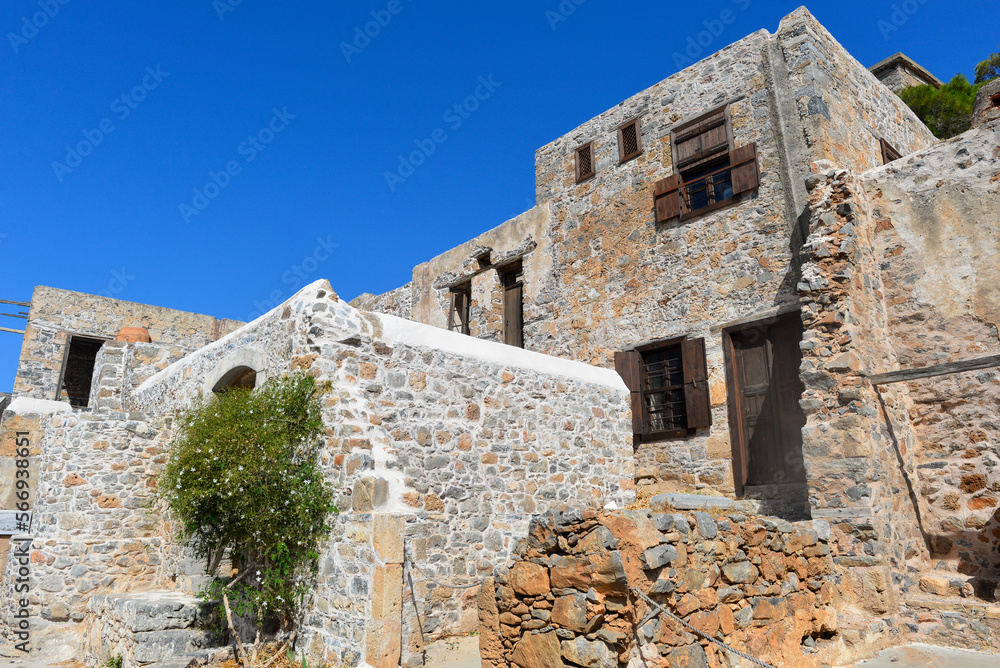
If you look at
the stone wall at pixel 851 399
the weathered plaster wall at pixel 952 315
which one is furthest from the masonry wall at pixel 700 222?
the weathered plaster wall at pixel 952 315

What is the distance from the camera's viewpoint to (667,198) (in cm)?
1022

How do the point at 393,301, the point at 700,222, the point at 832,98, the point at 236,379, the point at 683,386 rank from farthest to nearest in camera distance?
the point at 393,301 < the point at 700,222 < the point at 683,386 < the point at 832,98 < the point at 236,379

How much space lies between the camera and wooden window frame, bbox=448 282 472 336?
13836 millimetres

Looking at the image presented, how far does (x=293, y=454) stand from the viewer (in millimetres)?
6477

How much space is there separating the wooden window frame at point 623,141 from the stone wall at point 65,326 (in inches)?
470

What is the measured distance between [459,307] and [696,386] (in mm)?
6221

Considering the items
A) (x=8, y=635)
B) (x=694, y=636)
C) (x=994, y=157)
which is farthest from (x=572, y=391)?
(x=8, y=635)

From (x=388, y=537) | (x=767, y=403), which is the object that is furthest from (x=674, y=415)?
(x=388, y=537)

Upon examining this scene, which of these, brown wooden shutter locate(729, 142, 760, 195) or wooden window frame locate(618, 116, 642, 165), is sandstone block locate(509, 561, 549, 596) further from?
wooden window frame locate(618, 116, 642, 165)

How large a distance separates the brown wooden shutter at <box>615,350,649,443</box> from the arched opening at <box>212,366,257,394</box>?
533 centimetres

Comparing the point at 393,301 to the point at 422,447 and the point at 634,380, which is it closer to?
the point at 634,380

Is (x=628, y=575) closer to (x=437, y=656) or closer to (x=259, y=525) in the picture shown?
(x=437, y=656)

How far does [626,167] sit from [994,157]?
16.7ft

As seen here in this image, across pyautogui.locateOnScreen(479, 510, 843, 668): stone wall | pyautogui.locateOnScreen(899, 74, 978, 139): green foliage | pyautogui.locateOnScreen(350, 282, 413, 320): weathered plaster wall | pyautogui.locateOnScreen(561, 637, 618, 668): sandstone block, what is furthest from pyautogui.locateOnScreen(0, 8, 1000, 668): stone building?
pyautogui.locateOnScreen(899, 74, 978, 139): green foliage
